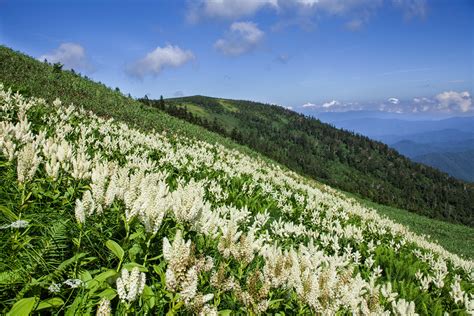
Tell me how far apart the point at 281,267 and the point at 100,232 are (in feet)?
6.60

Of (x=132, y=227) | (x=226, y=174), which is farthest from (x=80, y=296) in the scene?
(x=226, y=174)

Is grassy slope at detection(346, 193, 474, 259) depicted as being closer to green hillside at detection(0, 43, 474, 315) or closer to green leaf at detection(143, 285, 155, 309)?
green hillside at detection(0, 43, 474, 315)

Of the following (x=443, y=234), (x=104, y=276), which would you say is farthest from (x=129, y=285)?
(x=443, y=234)

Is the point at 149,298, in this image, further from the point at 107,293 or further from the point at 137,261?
the point at 137,261

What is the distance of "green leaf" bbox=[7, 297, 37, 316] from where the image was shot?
2.15 m

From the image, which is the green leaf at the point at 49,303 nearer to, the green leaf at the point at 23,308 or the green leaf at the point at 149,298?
the green leaf at the point at 23,308

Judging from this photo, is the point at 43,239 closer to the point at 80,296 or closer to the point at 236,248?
the point at 80,296

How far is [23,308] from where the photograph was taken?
7.13 ft

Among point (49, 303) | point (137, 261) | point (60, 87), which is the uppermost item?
point (60, 87)

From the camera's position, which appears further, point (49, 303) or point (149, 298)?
point (149, 298)

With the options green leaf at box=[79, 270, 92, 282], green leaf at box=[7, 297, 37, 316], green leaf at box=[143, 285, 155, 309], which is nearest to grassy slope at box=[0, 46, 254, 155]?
green leaf at box=[79, 270, 92, 282]

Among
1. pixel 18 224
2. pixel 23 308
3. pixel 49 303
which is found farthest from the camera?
pixel 18 224

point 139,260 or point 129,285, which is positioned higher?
→ point 129,285

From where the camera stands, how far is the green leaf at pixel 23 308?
2148 millimetres
